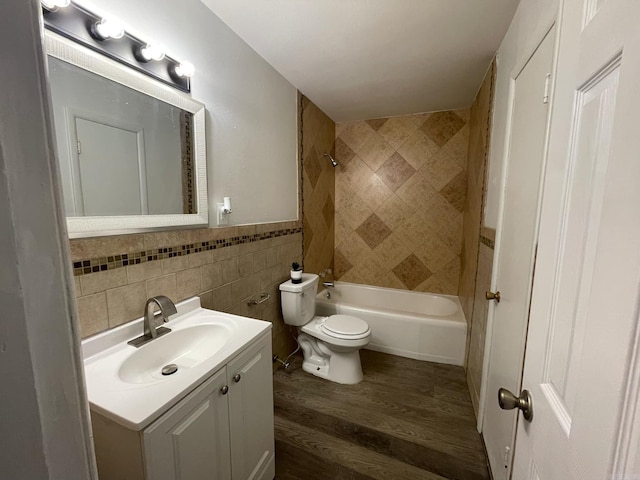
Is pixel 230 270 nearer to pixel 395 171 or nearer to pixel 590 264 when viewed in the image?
pixel 590 264

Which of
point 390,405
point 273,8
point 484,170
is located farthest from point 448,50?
point 390,405

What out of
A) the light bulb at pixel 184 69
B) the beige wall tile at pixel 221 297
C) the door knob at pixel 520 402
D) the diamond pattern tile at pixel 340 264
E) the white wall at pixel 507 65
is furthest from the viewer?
the diamond pattern tile at pixel 340 264

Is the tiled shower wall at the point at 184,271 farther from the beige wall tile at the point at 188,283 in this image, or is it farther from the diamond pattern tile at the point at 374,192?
the diamond pattern tile at the point at 374,192

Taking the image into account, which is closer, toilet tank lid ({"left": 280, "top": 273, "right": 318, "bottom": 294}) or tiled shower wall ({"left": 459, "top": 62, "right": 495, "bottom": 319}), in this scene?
tiled shower wall ({"left": 459, "top": 62, "right": 495, "bottom": 319})

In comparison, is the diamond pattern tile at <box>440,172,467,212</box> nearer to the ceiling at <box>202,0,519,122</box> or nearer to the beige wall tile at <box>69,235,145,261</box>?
the ceiling at <box>202,0,519,122</box>

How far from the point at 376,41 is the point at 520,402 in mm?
1920

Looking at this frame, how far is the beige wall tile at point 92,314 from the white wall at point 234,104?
653mm

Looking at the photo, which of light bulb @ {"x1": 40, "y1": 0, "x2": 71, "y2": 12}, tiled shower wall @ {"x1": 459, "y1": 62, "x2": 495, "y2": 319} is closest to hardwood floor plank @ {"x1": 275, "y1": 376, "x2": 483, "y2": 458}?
tiled shower wall @ {"x1": 459, "y1": 62, "x2": 495, "y2": 319}

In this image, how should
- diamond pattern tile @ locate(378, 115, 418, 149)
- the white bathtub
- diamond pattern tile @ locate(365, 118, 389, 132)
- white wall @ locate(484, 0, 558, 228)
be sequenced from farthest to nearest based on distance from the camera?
diamond pattern tile @ locate(365, 118, 389, 132) → diamond pattern tile @ locate(378, 115, 418, 149) → the white bathtub → white wall @ locate(484, 0, 558, 228)

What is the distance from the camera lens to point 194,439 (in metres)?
0.89

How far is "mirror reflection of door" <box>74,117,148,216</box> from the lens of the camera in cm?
101

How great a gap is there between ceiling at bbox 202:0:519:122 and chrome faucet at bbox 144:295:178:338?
4.96 ft

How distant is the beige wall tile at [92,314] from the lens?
38.4 inches

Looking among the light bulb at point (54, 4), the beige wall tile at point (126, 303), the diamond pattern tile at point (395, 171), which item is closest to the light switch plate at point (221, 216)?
the beige wall tile at point (126, 303)
